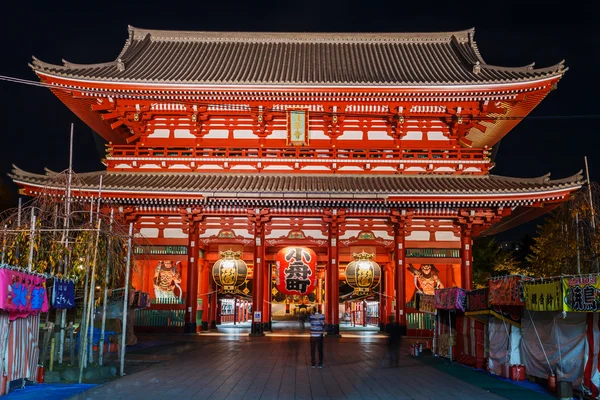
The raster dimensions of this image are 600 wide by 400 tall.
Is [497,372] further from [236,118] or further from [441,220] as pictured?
[236,118]

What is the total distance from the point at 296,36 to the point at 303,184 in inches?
461

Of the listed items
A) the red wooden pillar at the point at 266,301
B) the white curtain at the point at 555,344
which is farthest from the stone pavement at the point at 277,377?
the red wooden pillar at the point at 266,301

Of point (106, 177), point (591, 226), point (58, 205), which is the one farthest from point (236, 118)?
point (591, 226)

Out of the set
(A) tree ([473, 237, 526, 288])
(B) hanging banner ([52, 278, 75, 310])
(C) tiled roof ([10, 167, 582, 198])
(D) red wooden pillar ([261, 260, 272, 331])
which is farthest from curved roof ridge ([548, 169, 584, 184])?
(A) tree ([473, 237, 526, 288])

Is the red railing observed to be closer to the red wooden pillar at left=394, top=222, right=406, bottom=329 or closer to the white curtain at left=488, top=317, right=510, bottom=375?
the red wooden pillar at left=394, top=222, right=406, bottom=329

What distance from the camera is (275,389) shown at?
12.7 meters

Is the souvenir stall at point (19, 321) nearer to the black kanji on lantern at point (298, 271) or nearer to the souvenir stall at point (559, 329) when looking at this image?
the souvenir stall at point (559, 329)

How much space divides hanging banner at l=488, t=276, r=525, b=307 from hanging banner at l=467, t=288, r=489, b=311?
0.48m

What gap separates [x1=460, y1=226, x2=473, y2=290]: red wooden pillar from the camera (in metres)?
25.4

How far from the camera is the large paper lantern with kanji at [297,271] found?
25266 mm

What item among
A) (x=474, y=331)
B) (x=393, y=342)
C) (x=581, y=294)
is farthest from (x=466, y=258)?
(x=581, y=294)

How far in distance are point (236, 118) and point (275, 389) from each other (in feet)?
55.7

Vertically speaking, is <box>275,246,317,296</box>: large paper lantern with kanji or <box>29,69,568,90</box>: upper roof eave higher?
<box>29,69,568,90</box>: upper roof eave

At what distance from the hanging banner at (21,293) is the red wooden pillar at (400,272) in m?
15.9
